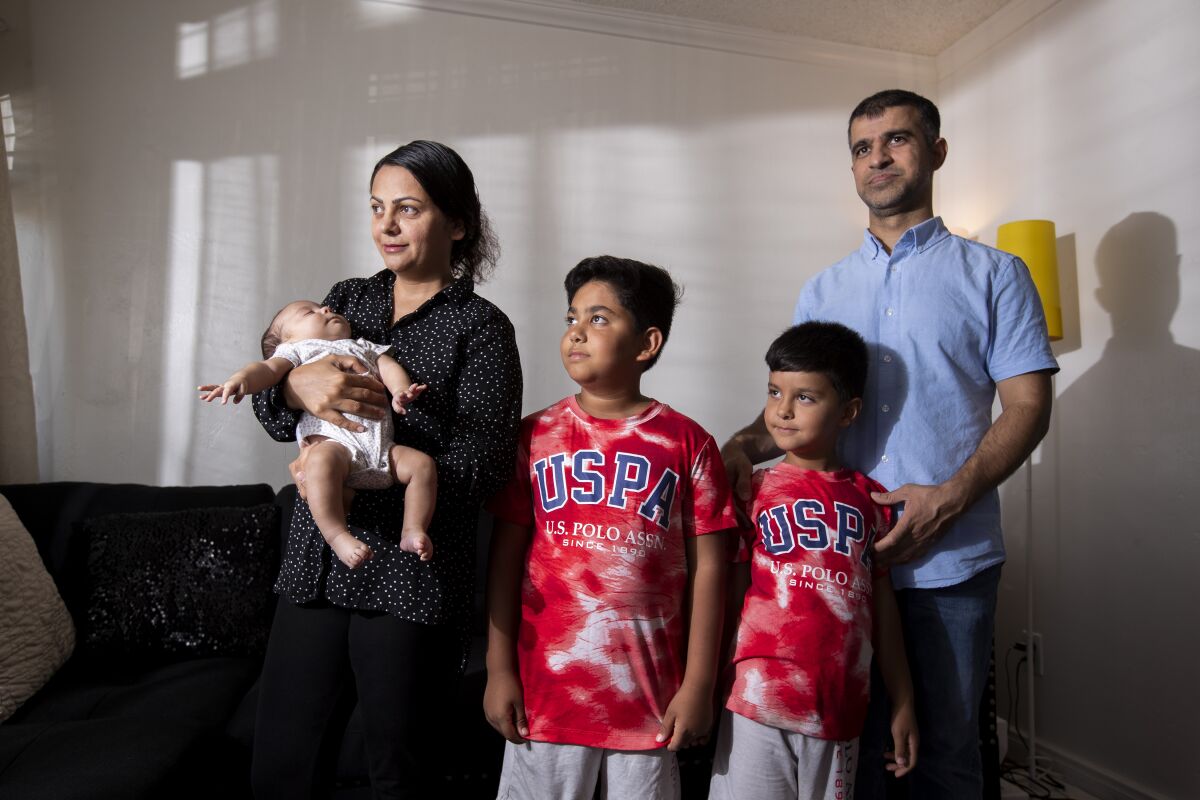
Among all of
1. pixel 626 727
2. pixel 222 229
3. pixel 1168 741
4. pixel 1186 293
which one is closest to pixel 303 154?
pixel 222 229

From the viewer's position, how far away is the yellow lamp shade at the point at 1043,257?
2.48 m

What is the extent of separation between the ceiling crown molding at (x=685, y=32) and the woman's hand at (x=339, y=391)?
229 centimetres

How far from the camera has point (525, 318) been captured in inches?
118

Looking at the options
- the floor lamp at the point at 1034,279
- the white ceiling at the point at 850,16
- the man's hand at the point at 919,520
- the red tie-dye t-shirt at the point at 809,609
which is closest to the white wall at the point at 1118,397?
the floor lamp at the point at 1034,279

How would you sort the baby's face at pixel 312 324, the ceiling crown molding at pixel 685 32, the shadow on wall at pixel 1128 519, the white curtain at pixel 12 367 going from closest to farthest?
the baby's face at pixel 312 324 < the shadow on wall at pixel 1128 519 < the white curtain at pixel 12 367 < the ceiling crown molding at pixel 685 32

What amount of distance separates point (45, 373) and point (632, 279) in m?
2.21

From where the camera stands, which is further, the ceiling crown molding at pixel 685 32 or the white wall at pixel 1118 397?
the ceiling crown molding at pixel 685 32

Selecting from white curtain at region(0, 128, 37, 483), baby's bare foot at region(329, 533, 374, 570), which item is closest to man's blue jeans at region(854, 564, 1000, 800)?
baby's bare foot at region(329, 533, 374, 570)

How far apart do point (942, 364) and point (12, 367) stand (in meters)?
2.54

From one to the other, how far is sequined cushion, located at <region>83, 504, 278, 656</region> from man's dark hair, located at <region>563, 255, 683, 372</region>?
4.50 ft

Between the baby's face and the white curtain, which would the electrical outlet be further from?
the white curtain

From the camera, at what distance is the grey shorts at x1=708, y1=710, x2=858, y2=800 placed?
1200 millimetres

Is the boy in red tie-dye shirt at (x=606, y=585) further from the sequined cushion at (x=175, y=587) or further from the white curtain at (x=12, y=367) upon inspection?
the white curtain at (x=12, y=367)

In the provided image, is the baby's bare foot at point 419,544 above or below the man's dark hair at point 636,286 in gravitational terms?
below
